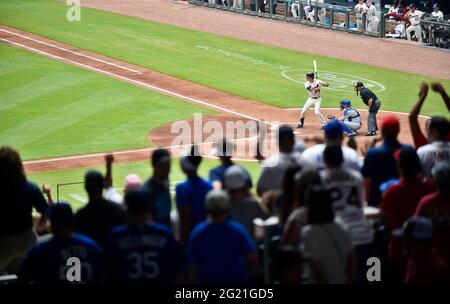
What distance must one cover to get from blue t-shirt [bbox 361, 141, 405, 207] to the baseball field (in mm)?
10302

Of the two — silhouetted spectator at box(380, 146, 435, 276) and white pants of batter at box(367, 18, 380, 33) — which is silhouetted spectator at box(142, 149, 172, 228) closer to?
silhouetted spectator at box(380, 146, 435, 276)

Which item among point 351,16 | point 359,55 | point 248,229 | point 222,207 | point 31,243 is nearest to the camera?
point 222,207

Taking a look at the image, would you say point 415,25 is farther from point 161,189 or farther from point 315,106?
point 161,189

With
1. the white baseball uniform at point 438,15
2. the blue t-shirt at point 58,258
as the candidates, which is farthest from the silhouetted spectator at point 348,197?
the white baseball uniform at point 438,15

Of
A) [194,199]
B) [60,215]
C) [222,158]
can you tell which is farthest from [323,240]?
[222,158]

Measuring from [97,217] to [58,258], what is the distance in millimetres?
1047

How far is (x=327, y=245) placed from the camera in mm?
8945

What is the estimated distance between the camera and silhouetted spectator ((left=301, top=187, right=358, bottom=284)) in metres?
8.92

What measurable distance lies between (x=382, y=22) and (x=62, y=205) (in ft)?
108

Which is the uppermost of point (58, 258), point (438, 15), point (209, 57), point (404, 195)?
point (404, 195)

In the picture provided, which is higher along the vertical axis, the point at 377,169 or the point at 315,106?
the point at 377,169

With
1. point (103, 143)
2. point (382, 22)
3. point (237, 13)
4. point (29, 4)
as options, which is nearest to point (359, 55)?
point (382, 22)

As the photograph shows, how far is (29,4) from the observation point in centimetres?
4938
